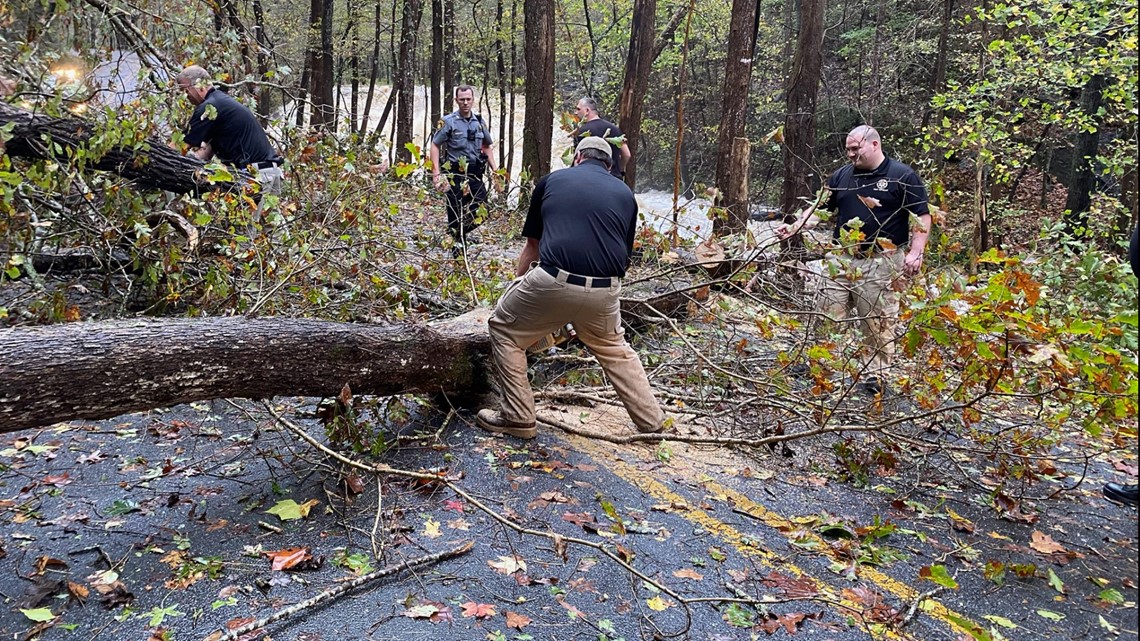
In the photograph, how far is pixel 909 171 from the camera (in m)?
5.32

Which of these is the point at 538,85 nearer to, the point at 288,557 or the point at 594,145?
the point at 594,145

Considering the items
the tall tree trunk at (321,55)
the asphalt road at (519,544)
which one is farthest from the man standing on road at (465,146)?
the tall tree trunk at (321,55)

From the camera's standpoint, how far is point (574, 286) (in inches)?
157

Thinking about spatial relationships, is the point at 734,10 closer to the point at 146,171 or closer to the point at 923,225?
the point at 923,225

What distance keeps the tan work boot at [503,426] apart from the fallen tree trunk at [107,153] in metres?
2.58

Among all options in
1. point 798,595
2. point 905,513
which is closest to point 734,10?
point 905,513

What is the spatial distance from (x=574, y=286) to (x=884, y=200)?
110 inches

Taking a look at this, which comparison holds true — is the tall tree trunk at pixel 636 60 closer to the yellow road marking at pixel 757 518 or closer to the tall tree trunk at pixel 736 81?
the tall tree trunk at pixel 736 81

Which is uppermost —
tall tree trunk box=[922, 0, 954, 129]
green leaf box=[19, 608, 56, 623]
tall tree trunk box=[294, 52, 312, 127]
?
tall tree trunk box=[922, 0, 954, 129]

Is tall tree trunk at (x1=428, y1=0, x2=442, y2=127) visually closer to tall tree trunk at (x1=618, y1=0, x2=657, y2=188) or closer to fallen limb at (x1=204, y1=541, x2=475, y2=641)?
tall tree trunk at (x1=618, y1=0, x2=657, y2=188)

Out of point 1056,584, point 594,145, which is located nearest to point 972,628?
point 1056,584

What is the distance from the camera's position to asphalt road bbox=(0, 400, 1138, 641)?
2.55 m

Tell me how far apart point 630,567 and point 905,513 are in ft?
5.85

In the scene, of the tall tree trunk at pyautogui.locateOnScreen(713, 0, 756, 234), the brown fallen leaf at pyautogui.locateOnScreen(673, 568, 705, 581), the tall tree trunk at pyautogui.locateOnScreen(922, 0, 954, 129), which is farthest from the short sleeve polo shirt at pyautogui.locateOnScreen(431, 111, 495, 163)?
the tall tree trunk at pyautogui.locateOnScreen(922, 0, 954, 129)
